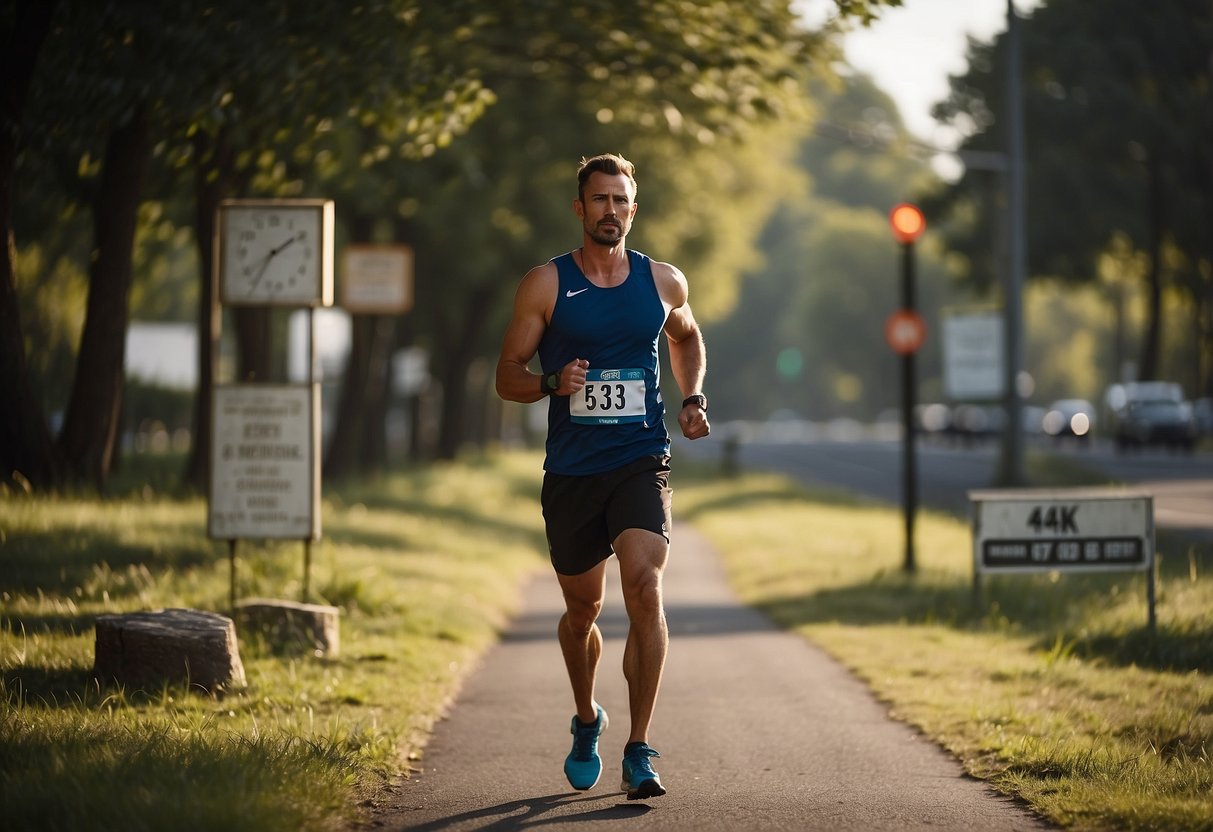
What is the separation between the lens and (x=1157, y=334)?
2078 inches

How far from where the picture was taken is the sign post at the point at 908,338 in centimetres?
1634

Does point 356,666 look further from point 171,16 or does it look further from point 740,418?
point 740,418

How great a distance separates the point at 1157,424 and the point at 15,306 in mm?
41055

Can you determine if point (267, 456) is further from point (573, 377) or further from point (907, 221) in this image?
point (907, 221)

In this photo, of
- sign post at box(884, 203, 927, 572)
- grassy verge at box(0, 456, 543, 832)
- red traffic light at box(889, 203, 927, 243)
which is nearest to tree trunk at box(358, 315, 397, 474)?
grassy verge at box(0, 456, 543, 832)

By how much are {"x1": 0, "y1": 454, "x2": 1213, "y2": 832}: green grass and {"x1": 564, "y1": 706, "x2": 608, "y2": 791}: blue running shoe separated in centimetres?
74

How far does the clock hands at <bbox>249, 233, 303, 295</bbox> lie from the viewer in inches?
469

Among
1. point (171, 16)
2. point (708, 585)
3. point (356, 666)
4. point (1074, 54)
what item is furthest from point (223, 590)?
point (1074, 54)

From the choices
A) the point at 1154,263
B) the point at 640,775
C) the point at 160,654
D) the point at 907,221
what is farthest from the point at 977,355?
the point at 640,775

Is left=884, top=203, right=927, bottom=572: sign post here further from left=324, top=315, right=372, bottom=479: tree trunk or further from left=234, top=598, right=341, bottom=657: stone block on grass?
left=324, top=315, right=372, bottom=479: tree trunk

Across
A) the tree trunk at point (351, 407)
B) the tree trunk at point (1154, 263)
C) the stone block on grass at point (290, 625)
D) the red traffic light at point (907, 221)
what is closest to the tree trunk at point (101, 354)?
the stone block on grass at point (290, 625)

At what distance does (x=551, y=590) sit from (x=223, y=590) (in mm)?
6219

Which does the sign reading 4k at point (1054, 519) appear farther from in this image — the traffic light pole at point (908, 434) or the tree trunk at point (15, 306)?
the tree trunk at point (15, 306)

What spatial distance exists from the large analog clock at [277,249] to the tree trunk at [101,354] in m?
3.19
